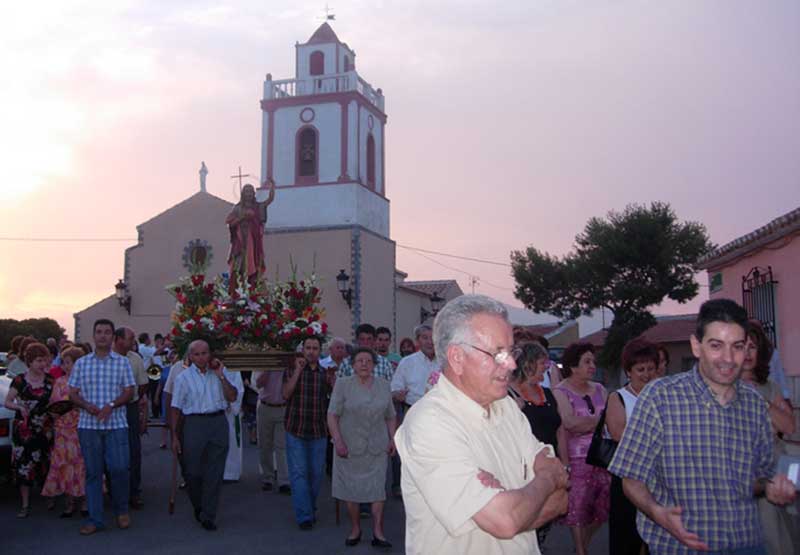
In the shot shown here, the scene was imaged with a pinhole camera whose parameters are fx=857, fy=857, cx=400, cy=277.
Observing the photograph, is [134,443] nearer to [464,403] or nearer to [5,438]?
[5,438]

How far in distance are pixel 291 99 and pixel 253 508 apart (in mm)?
28862

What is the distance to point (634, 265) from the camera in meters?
Answer: 36.2

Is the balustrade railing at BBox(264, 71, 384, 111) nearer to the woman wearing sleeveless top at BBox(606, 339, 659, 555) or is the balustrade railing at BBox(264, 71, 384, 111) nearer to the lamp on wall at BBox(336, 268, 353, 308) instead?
the lamp on wall at BBox(336, 268, 353, 308)

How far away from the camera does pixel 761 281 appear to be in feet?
55.0

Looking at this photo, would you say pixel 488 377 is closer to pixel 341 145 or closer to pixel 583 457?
pixel 583 457


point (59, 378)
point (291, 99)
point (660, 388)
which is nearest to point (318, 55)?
point (291, 99)

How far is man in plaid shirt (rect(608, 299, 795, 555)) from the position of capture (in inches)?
137

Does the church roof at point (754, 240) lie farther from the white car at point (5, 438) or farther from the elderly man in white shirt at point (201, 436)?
the white car at point (5, 438)

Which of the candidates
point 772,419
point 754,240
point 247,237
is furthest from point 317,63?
point 772,419

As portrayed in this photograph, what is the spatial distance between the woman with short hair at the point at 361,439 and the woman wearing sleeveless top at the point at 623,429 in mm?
2559

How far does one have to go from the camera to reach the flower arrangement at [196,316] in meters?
9.75

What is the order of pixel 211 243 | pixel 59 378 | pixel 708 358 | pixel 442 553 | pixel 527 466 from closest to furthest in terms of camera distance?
pixel 442 553 < pixel 527 466 < pixel 708 358 < pixel 59 378 < pixel 211 243

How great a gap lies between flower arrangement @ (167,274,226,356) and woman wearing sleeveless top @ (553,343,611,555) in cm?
419

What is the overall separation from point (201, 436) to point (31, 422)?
88.0 inches
